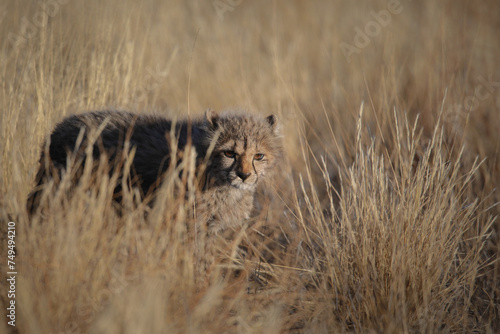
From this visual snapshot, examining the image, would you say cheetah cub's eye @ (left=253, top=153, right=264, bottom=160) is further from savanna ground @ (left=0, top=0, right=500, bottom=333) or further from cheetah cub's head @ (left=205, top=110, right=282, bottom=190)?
savanna ground @ (left=0, top=0, right=500, bottom=333)

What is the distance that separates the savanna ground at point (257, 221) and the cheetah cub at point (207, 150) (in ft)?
0.68

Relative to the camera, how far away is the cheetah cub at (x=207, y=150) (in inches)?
138

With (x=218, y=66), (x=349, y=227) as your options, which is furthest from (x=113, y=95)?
(x=349, y=227)

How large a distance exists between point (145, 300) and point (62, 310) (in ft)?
1.40

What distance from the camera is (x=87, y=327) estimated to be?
231cm

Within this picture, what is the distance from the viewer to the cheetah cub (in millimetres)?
3502

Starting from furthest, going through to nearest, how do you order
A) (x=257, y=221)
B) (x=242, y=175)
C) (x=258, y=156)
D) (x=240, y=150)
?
(x=257, y=221) < (x=258, y=156) < (x=240, y=150) < (x=242, y=175)

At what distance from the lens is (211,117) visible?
3682mm

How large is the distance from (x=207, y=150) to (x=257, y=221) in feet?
3.06

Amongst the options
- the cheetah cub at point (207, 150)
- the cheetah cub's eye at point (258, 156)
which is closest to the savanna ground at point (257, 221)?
the cheetah cub at point (207, 150)

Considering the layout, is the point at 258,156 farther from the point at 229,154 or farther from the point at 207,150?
the point at 207,150

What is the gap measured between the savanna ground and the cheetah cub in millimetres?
207

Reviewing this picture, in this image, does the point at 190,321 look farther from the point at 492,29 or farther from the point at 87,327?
the point at 492,29

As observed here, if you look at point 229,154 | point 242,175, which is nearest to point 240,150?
point 229,154
